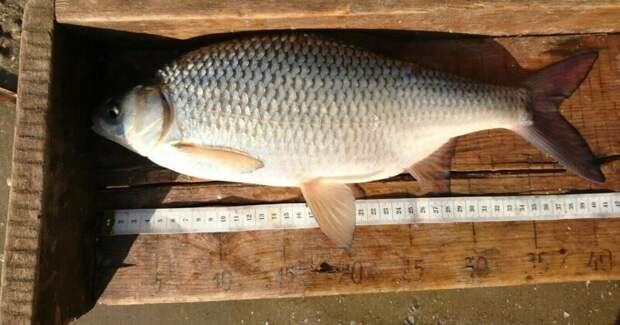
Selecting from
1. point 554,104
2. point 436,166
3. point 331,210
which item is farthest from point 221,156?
point 554,104

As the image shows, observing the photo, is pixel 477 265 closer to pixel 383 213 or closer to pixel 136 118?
pixel 383 213

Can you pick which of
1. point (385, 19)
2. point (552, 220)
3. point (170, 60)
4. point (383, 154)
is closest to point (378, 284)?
point (383, 154)

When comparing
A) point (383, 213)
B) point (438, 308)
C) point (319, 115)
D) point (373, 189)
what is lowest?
point (438, 308)

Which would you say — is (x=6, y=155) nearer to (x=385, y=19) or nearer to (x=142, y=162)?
(x=142, y=162)

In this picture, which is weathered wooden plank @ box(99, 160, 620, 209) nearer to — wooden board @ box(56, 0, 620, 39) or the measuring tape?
the measuring tape

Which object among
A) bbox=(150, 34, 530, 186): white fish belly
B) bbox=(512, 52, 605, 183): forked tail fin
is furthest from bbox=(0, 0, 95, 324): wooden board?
bbox=(512, 52, 605, 183): forked tail fin

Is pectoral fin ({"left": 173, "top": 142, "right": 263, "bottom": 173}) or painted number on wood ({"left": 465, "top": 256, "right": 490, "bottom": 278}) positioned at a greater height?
pectoral fin ({"left": 173, "top": 142, "right": 263, "bottom": 173})

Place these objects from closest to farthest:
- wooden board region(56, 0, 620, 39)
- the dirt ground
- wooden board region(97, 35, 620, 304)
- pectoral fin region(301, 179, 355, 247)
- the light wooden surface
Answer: the light wooden surface → wooden board region(56, 0, 620, 39) → pectoral fin region(301, 179, 355, 247) → wooden board region(97, 35, 620, 304) → the dirt ground
